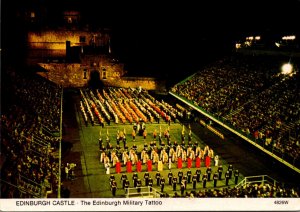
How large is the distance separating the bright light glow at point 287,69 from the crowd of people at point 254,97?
271mm

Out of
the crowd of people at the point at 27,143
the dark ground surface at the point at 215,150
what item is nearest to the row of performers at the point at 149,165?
the dark ground surface at the point at 215,150

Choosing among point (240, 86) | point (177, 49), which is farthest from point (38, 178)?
point (177, 49)

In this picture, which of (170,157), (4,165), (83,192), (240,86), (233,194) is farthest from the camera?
(240,86)

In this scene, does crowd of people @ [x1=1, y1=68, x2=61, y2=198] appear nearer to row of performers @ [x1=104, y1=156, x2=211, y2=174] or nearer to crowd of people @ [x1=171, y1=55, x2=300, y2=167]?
row of performers @ [x1=104, y1=156, x2=211, y2=174]

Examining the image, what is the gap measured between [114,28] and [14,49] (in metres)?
10.4

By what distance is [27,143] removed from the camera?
13.7 metres

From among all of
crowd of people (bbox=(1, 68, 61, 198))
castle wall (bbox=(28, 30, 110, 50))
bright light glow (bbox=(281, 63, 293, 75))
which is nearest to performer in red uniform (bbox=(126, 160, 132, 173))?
crowd of people (bbox=(1, 68, 61, 198))

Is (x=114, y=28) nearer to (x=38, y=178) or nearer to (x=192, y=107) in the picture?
(x=192, y=107)

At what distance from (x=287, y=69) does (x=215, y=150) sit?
9.09 meters

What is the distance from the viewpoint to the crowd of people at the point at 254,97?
54.7ft

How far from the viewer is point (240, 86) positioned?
80.7 ft

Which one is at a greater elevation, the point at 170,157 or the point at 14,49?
the point at 14,49

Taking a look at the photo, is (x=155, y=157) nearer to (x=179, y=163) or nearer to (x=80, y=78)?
(x=179, y=163)

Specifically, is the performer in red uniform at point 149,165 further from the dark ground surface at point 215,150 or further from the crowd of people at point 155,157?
the dark ground surface at point 215,150
